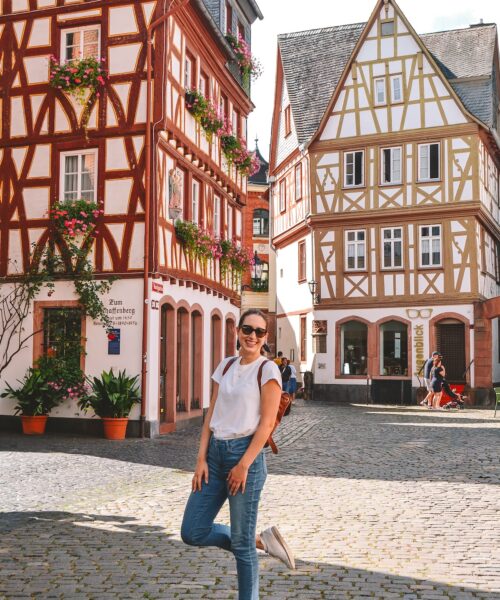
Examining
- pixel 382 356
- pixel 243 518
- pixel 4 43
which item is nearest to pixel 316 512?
pixel 243 518

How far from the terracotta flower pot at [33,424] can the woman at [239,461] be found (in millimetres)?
12193

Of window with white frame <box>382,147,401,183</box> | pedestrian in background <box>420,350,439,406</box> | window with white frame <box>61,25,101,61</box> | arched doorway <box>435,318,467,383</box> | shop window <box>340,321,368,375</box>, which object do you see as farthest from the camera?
shop window <box>340,321,368,375</box>

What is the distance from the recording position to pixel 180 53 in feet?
59.5

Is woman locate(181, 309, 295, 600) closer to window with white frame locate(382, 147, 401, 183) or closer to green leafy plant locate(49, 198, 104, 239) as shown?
green leafy plant locate(49, 198, 104, 239)

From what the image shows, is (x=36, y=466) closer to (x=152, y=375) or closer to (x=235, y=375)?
(x=152, y=375)

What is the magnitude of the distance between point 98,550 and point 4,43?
14040 mm

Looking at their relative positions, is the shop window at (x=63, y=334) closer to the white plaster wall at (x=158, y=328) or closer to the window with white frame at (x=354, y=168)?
the white plaster wall at (x=158, y=328)

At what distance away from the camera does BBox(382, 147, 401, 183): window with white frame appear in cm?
2950

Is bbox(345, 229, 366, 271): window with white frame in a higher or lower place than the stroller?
higher

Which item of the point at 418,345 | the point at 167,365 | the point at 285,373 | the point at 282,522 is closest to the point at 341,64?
the point at 418,345

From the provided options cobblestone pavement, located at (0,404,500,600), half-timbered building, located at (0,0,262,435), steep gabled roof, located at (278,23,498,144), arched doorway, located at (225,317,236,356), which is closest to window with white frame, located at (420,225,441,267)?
steep gabled roof, located at (278,23,498,144)

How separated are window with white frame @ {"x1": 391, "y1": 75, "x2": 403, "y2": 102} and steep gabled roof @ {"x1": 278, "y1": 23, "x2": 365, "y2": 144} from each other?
10.0ft

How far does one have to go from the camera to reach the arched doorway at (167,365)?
17.7m

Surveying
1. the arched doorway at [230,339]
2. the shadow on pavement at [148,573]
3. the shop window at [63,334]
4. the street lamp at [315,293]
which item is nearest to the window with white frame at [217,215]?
the arched doorway at [230,339]
